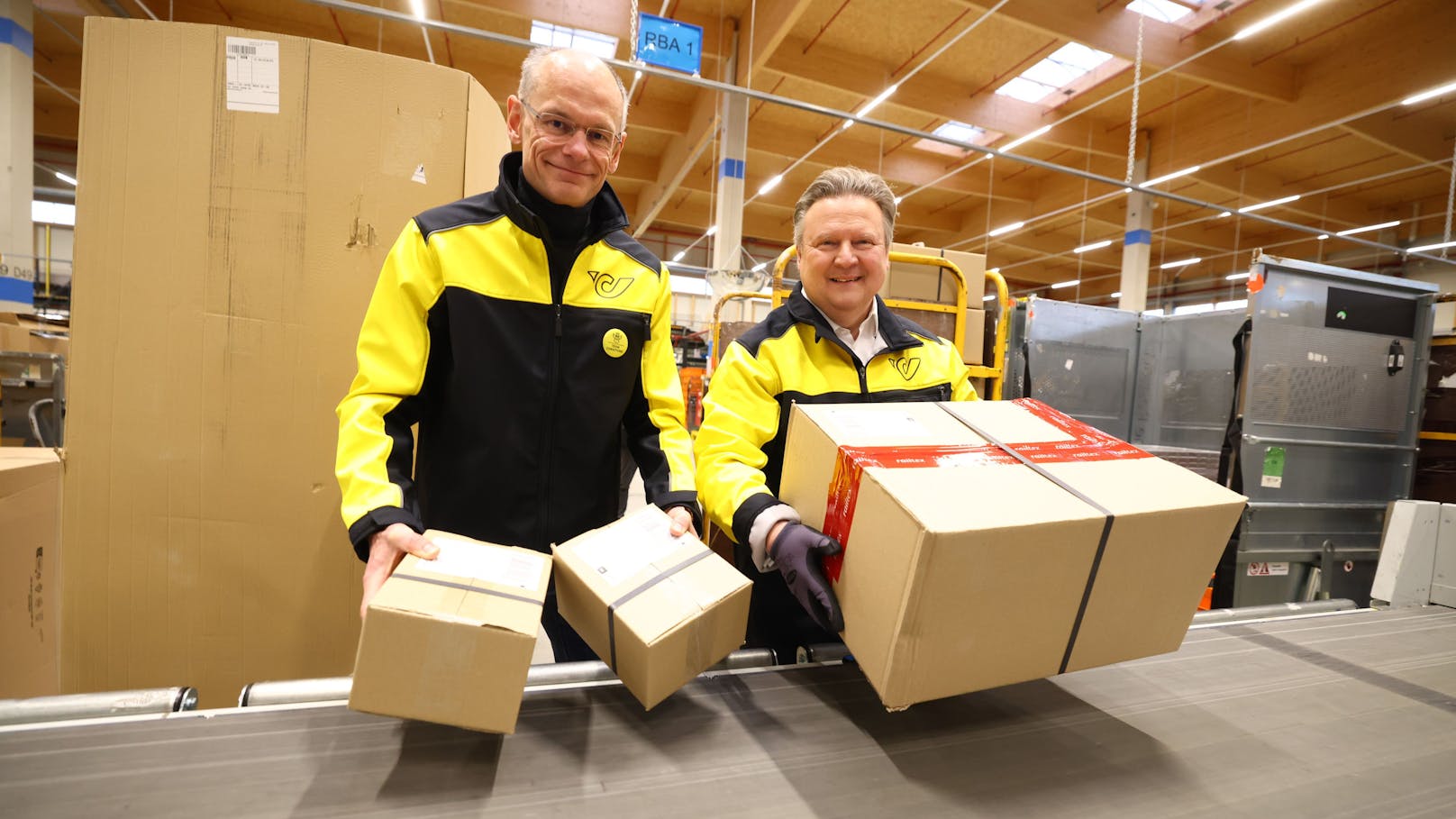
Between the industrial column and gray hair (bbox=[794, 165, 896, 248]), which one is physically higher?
the industrial column

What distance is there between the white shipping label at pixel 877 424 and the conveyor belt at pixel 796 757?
1.39ft

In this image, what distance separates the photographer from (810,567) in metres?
0.94

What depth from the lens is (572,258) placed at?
1222mm

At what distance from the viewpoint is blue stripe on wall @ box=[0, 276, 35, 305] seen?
218 inches

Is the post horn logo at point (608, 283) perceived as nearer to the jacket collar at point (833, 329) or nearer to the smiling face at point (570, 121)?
the smiling face at point (570, 121)

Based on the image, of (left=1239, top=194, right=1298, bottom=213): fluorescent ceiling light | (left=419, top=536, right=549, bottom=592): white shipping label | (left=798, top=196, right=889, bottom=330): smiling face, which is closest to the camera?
(left=419, top=536, right=549, bottom=592): white shipping label

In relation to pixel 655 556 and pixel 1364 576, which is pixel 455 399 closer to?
pixel 655 556

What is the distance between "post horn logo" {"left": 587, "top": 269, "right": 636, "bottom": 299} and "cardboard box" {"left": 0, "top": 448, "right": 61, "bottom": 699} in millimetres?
1190

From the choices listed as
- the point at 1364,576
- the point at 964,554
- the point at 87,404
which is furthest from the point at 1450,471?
the point at 87,404

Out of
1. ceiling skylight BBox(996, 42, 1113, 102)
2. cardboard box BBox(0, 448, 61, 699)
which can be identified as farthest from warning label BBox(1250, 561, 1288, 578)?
ceiling skylight BBox(996, 42, 1113, 102)

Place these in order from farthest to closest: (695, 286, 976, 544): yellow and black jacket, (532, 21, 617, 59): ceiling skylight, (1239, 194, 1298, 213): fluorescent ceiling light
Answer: (1239, 194, 1298, 213): fluorescent ceiling light
(532, 21, 617, 59): ceiling skylight
(695, 286, 976, 544): yellow and black jacket

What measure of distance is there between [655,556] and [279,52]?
146 cm

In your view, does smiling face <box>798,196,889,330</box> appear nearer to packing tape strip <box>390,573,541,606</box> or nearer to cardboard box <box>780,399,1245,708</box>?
cardboard box <box>780,399,1245,708</box>

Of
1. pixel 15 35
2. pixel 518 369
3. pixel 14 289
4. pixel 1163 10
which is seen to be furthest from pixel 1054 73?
pixel 14 289
